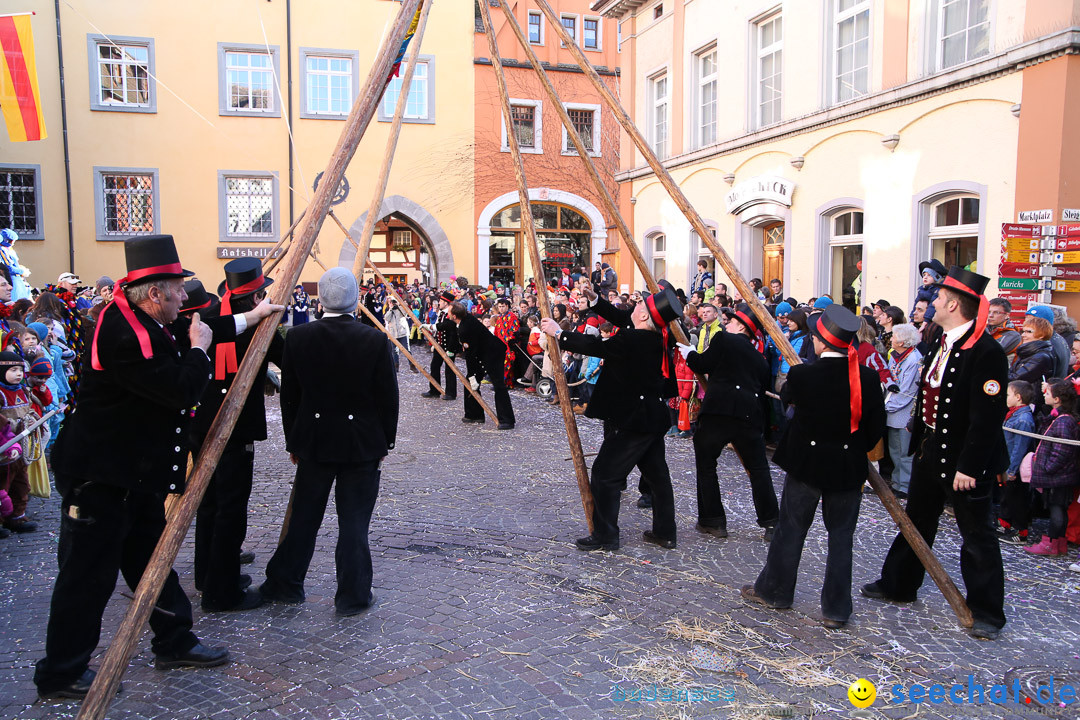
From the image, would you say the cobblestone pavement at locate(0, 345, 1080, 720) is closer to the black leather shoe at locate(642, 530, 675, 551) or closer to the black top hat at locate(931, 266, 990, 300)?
the black leather shoe at locate(642, 530, 675, 551)

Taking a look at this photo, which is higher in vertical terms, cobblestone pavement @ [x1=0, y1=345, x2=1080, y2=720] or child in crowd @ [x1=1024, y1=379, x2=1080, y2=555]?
child in crowd @ [x1=1024, y1=379, x2=1080, y2=555]

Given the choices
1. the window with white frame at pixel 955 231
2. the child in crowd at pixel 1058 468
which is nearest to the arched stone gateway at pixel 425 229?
the window with white frame at pixel 955 231

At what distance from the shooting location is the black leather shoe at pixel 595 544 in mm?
5965

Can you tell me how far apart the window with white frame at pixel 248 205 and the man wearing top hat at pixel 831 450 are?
2355 cm

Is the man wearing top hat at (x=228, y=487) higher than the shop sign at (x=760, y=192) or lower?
lower

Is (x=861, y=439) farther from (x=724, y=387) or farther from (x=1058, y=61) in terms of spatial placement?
(x=1058, y=61)

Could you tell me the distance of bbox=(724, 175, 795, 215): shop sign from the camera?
15312mm

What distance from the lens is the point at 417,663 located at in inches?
164

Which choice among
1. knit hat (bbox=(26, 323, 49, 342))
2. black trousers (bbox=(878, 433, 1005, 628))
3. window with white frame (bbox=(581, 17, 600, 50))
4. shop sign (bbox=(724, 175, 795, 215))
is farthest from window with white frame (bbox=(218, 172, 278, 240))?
black trousers (bbox=(878, 433, 1005, 628))

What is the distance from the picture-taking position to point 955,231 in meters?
11.9

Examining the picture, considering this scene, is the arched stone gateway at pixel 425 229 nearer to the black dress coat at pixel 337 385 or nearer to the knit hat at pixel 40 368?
the knit hat at pixel 40 368

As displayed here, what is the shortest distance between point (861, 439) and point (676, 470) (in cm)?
399

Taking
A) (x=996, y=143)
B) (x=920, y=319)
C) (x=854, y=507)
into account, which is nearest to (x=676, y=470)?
(x=920, y=319)

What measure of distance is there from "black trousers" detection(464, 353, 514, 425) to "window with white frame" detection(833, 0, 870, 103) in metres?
7.62
